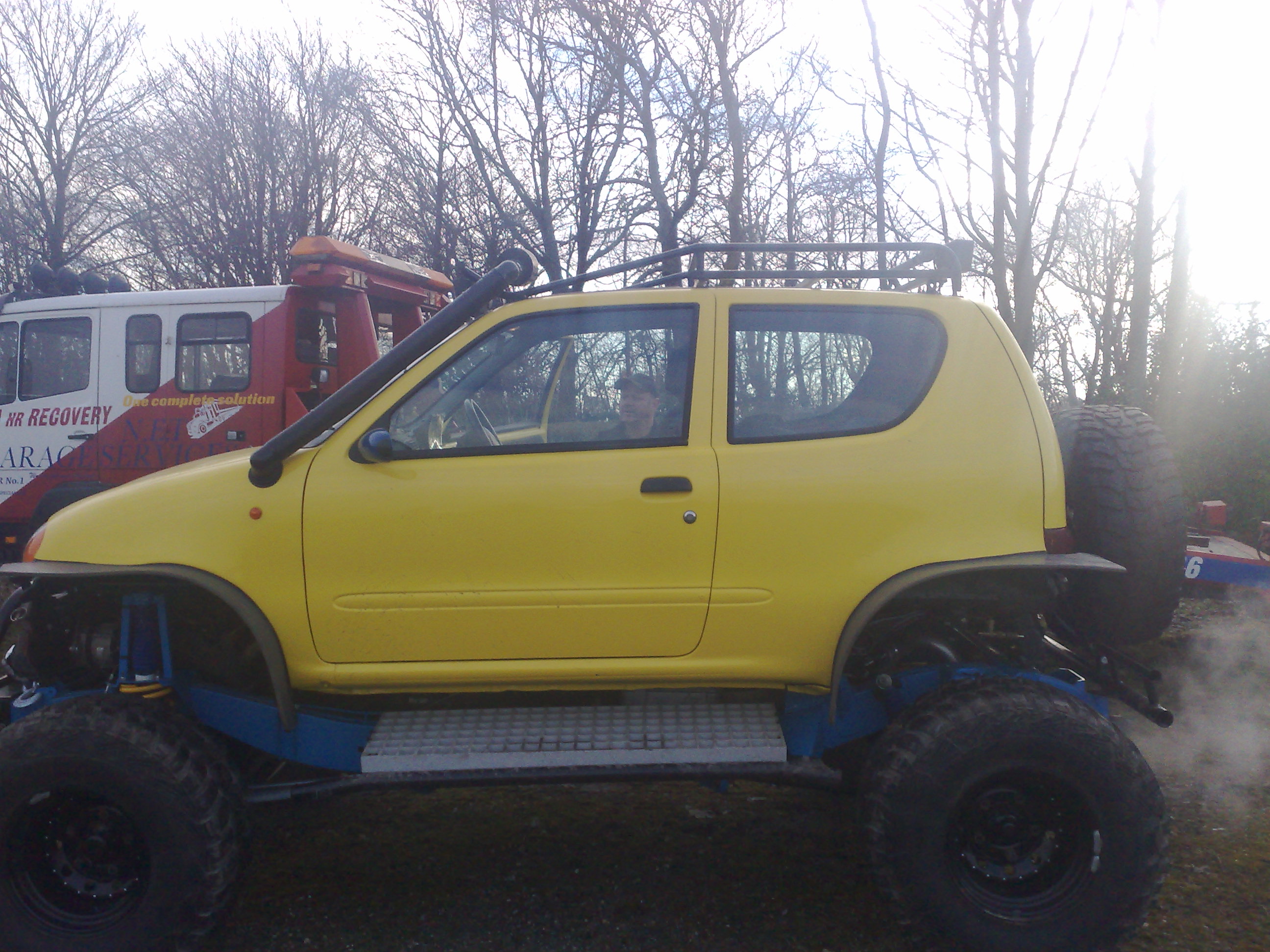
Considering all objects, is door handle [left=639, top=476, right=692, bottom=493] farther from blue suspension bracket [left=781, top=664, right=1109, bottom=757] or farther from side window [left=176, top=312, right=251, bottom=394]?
side window [left=176, top=312, right=251, bottom=394]

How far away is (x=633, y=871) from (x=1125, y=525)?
2.17 m

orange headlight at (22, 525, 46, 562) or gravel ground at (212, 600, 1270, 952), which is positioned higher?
orange headlight at (22, 525, 46, 562)

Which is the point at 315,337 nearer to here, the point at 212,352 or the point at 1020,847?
the point at 212,352

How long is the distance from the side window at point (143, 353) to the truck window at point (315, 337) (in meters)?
1.15

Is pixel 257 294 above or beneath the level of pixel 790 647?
above

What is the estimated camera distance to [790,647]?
2998 millimetres

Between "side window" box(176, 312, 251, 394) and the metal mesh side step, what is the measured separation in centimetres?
555

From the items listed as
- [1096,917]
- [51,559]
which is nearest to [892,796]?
[1096,917]

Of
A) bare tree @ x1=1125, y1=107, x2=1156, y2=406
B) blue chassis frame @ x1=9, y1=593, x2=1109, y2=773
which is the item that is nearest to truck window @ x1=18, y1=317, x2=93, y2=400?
blue chassis frame @ x1=9, y1=593, x2=1109, y2=773

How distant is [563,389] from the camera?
10.9 feet

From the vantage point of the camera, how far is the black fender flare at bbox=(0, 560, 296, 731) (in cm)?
294

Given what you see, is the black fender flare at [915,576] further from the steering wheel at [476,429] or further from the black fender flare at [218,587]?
the black fender flare at [218,587]

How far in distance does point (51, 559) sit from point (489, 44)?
13.0 meters

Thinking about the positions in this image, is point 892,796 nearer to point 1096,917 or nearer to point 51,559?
point 1096,917
